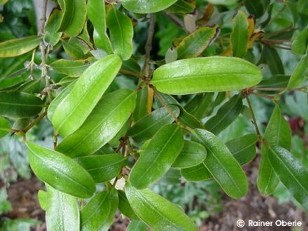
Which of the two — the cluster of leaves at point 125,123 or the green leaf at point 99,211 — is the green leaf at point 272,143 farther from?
the green leaf at point 99,211

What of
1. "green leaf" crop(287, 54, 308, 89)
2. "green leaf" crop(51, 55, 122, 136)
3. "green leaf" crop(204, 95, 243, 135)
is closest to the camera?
"green leaf" crop(51, 55, 122, 136)

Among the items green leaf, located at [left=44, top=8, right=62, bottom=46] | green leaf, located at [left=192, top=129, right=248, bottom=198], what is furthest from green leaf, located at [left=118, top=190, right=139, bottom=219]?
green leaf, located at [left=44, top=8, right=62, bottom=46]

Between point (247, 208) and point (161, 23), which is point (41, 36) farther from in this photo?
point (247, 208)

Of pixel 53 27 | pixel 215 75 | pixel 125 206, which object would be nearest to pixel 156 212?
pixel 125 206

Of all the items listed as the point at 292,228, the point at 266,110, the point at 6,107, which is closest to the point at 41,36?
the point at 6,107

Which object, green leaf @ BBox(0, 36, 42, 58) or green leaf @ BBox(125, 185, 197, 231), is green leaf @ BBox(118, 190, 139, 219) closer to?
green leaf @ BBox(125, 185, 197, 231)

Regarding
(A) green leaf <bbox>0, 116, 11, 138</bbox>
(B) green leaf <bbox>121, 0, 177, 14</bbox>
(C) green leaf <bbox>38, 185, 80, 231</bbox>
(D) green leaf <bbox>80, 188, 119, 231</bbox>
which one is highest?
(B) green leaf <bbox>121, 0, 177, 14</bbox>

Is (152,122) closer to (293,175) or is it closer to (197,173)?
(197,173)
